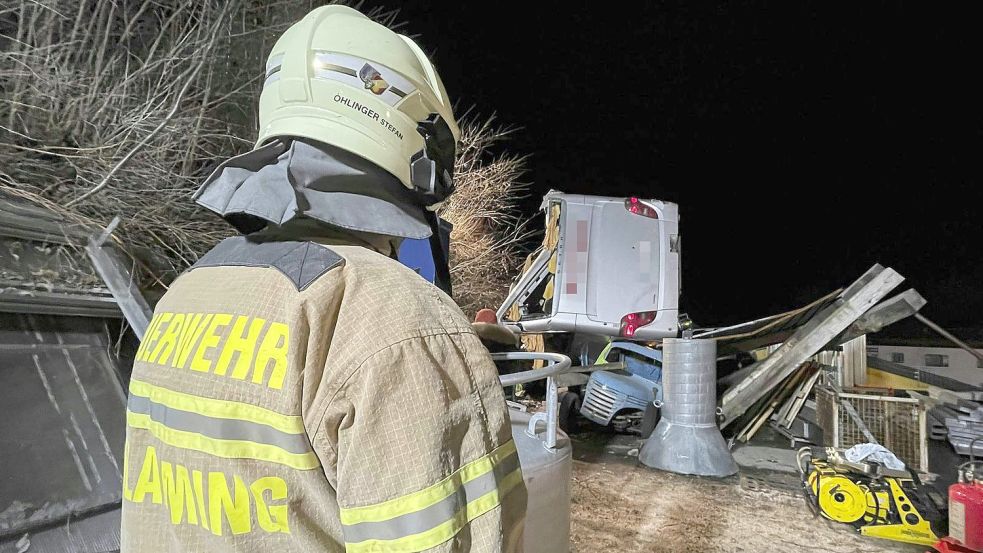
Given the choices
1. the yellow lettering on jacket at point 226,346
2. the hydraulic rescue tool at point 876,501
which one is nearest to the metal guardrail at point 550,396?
the yellow lettering on jacket at point 226,346

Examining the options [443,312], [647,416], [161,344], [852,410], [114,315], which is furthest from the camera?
[647,416]

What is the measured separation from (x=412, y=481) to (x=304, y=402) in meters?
0.21

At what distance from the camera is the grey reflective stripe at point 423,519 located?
2.41 ft

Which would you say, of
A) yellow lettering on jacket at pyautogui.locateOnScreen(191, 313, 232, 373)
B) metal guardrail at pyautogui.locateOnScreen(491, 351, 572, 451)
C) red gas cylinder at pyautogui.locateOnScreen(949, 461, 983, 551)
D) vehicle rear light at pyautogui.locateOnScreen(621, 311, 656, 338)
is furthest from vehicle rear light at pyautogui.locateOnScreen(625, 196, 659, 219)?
yellow lettering on jacket at pyautogui.locateOnScreen(191, 313, 232, 373)

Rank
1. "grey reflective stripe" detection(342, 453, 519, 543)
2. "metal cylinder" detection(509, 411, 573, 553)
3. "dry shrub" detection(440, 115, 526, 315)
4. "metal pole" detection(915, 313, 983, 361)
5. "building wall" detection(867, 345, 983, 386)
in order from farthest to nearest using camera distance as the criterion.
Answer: "building wall" detection(867, 345, 983, 386) → "dry shrub" detection(440, 115, 526, 315) → "metal pole" detection(915, 313, 983, 361) → "metal cylinder" detection(509, 411, 573, 553) → "grey reflective stripe" detection(342, 453, 519, 543)

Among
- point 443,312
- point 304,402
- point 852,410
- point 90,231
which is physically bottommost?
point 852,410

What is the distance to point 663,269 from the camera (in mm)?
6453

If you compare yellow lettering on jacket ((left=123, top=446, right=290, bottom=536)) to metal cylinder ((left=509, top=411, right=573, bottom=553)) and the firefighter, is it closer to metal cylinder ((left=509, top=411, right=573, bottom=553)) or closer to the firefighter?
the firefighter

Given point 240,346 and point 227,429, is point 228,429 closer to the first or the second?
point 227,429

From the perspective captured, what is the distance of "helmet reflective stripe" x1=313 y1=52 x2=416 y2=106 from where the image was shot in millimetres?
1206

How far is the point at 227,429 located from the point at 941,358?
27008 millimetres

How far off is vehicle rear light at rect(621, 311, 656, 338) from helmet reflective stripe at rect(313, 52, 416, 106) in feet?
18.3

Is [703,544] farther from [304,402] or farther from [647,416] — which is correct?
[304,402]

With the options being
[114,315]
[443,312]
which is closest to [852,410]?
[443,312]
